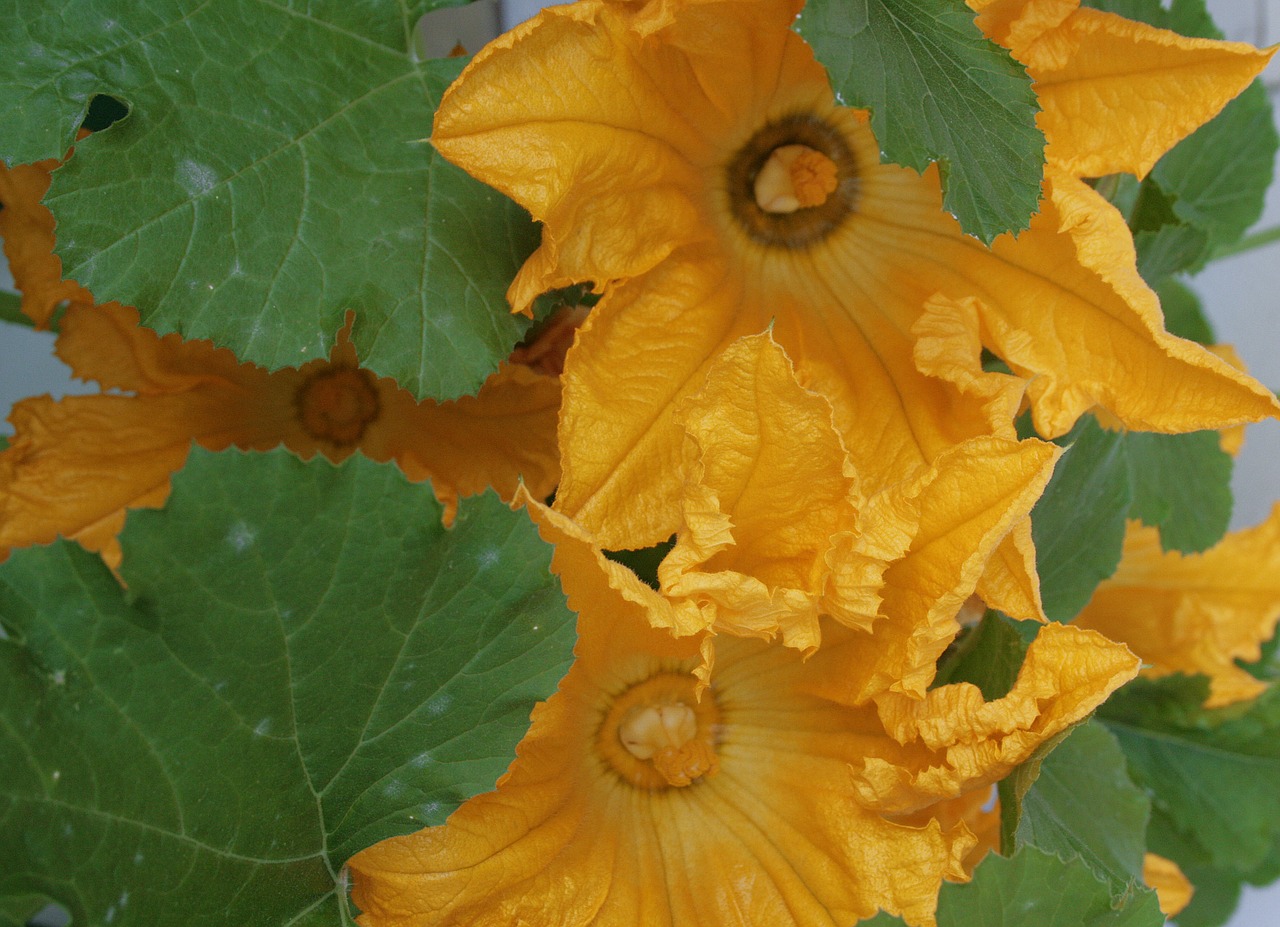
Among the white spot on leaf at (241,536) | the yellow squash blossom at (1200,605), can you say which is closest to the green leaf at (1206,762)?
the yellow squash blossom at (1200,605)

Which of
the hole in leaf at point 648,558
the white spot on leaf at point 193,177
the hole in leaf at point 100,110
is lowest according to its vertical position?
the hole in leaf at point 648,558

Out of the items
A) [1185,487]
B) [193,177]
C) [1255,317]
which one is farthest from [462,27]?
[1255,317]

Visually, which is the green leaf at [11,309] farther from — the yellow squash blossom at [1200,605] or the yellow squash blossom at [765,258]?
the yellow squash blossom at [1200,605]

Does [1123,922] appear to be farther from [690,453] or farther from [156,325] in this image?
[156,325]

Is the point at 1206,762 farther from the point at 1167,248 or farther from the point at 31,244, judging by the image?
the point at 31,244

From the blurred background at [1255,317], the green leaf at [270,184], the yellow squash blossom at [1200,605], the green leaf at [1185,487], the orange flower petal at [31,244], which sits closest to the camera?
the green leaf at [270,184]

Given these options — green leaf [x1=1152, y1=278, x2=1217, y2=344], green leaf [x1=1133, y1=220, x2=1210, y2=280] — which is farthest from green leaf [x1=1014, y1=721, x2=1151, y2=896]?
green leaf [x1=1152, y1=278, x2=1217, y2=344]

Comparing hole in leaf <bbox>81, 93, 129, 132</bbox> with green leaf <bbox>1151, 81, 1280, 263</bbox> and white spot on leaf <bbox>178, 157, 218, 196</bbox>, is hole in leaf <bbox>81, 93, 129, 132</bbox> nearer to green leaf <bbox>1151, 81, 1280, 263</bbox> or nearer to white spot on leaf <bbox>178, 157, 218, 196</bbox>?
white spot on leaf <bbox>178, 157, 218, 196</bbox>
